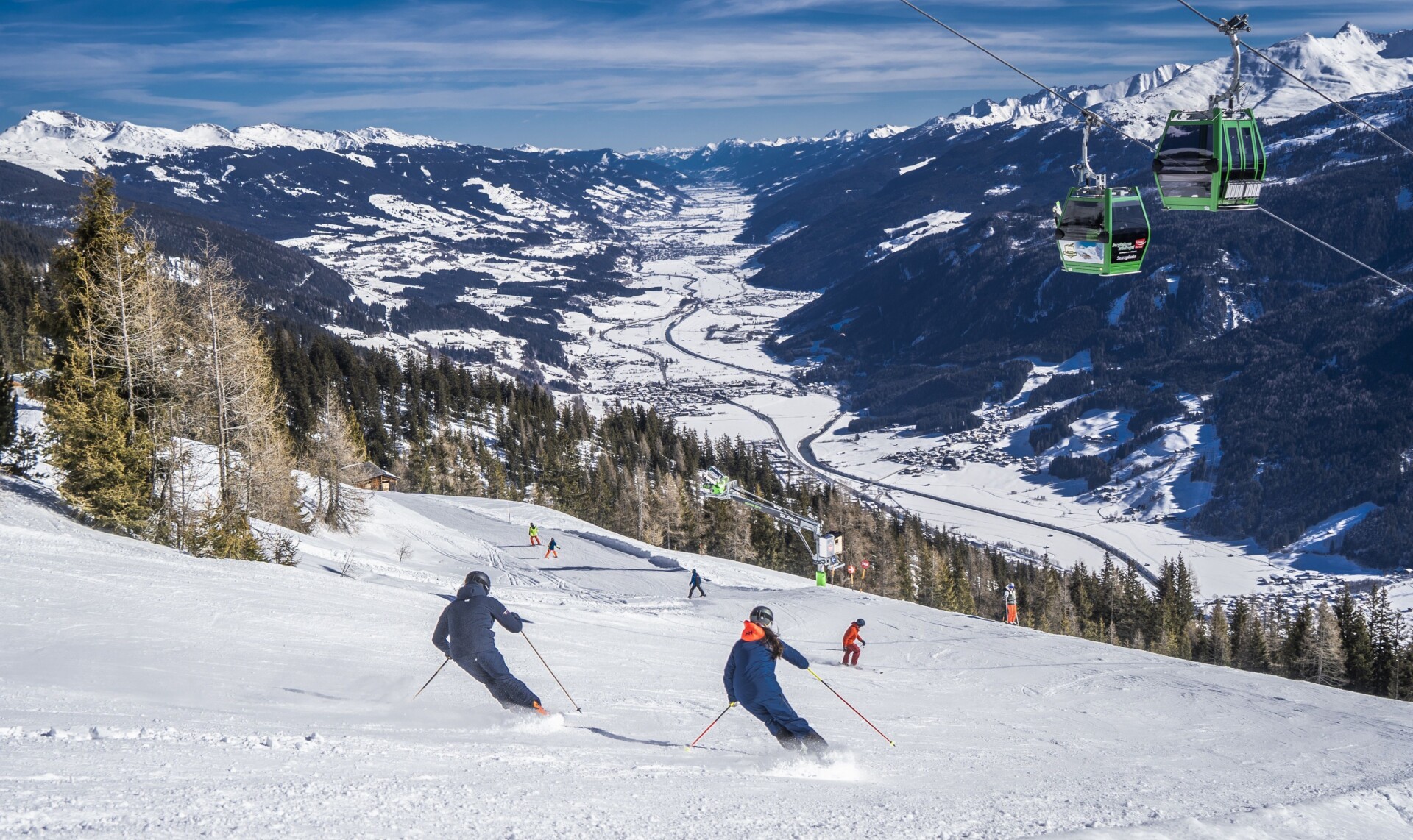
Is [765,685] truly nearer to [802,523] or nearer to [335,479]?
[335,479]

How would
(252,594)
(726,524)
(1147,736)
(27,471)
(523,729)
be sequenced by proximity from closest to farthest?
(523,729), (1147,736), (252,594), (27,471), (726,524)

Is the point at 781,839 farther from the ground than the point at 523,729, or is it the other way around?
the point at 781,839

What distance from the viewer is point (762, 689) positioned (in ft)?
28.7

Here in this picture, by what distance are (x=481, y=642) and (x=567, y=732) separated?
1.30 meters

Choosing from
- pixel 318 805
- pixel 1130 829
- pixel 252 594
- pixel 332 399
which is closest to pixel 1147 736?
pixel 1130 829

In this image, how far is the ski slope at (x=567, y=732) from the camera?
6.53m

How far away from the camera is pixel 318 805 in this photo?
6199 mm

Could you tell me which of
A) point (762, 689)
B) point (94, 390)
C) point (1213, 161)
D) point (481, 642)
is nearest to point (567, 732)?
point (481, 642)

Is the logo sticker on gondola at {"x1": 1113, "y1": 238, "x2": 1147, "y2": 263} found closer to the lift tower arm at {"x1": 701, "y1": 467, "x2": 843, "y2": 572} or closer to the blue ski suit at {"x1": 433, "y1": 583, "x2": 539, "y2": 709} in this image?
the blue ski suit at {"x1": 433, "y1": 583, "x2": 539, "y2": 709}

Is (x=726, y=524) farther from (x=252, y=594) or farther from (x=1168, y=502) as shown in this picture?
(x=1168, y=502)

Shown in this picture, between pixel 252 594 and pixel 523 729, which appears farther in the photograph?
pixel 252 594

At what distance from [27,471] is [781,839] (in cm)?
2596

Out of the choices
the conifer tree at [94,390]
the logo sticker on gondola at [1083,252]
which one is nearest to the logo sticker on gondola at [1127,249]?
the logo sticker on gondola at [1083,252]

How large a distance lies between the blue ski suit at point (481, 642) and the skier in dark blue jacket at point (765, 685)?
2.31 metres
